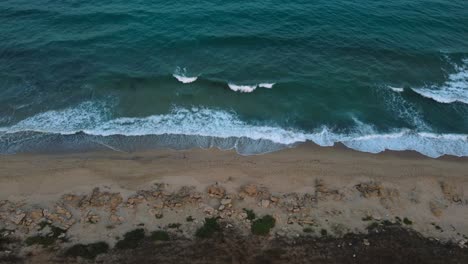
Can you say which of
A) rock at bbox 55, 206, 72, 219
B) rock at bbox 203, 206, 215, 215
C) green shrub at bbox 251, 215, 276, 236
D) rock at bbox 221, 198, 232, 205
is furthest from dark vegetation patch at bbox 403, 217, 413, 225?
rock at bbox 55, 206, 72, 219

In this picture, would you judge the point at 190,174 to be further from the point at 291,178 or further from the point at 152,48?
the point at 152,48

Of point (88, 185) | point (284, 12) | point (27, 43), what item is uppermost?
point (284, 12)

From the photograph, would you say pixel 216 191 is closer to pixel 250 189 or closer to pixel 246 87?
pixel 250 189

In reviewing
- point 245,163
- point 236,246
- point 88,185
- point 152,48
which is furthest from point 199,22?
point 236,246

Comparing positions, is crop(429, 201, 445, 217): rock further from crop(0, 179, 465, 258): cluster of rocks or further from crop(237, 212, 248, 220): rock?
crop(237, 212, 248, 220): rock

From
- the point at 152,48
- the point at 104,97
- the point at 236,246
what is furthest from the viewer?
the point at 152,48

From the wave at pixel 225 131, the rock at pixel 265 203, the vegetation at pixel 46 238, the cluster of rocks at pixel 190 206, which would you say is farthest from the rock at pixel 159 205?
the wave at pixel 225 131
